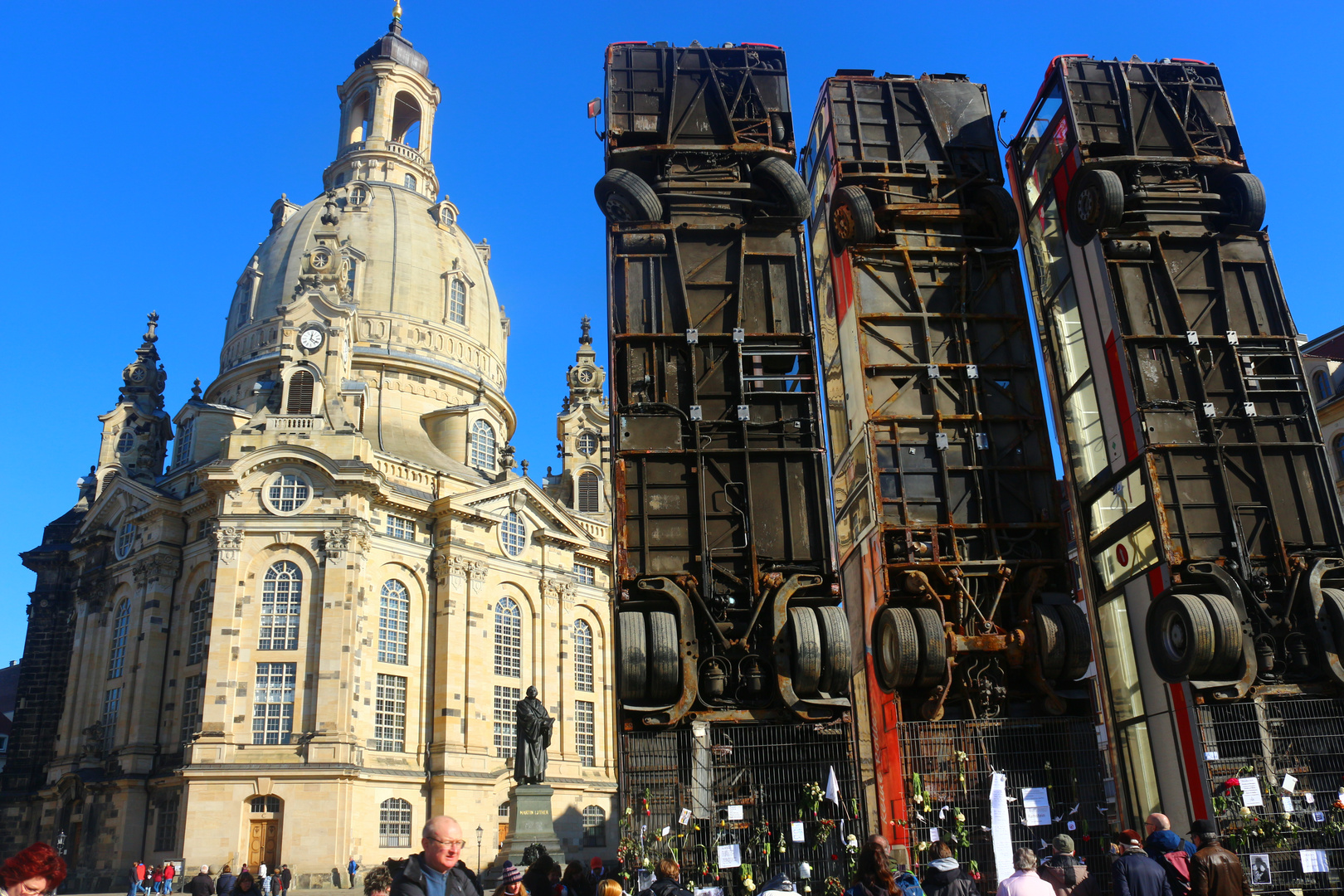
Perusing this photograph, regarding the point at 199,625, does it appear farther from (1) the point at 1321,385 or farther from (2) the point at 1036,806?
(1) the point at 1321,385

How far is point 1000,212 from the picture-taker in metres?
18.3

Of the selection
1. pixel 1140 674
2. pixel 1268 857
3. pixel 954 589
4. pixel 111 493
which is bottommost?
pixel 1268 857

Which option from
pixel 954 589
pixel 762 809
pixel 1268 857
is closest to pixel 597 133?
pixel 954 589

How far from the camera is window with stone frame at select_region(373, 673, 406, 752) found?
1582 inches

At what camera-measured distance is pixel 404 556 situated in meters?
43.0

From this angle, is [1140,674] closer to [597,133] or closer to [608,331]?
[608,331]

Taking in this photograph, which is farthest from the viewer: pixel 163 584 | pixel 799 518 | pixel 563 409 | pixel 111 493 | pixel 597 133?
pixel 563 409

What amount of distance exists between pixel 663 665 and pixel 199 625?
3318 cm

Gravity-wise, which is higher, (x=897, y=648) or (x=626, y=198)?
(x=626, y=198)

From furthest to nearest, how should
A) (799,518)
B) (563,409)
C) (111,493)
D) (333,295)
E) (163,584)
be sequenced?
1. (563,409)
2. (333,295)
3. (111,493)
4. (163,584)
5. (799,518)

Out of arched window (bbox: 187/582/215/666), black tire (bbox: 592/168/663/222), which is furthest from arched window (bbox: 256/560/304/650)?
black tire (bbox: 592/168/663/222)

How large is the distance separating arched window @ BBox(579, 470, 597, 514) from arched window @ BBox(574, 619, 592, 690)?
658cm

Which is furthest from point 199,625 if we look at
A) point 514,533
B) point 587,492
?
point 587,492

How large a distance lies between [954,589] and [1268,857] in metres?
5.53
